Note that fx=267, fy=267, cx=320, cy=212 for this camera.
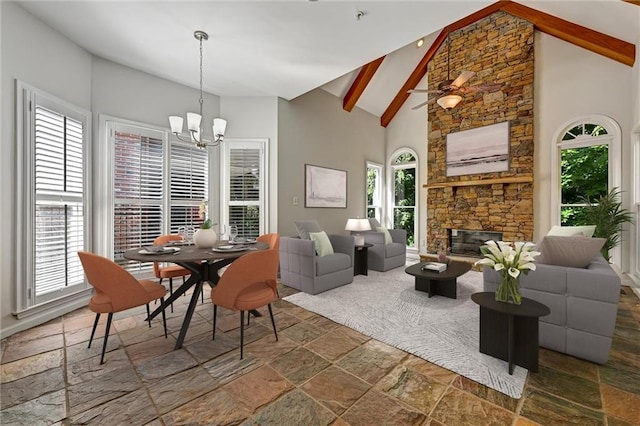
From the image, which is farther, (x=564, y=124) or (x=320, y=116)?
(x=320, y=116)

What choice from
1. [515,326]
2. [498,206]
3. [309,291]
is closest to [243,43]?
[309,291]

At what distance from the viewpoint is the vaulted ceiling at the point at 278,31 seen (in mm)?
2578

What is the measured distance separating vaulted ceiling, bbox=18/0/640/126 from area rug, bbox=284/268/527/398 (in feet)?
9.89

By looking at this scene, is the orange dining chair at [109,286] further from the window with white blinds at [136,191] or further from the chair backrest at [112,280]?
the window with white blinds at [136,191]

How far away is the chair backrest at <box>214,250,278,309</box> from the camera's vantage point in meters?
2.02

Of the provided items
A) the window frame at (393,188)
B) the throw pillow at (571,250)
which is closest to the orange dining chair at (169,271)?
the throw pillow at (571,250)

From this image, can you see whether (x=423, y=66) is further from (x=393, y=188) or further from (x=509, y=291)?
(x=509, y=291)

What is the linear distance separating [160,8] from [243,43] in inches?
33.5

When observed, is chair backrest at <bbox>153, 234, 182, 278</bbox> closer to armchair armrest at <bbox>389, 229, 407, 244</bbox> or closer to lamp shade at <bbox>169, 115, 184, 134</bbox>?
lamp shade at <bbox>169, 115, 184, 134</bbox>

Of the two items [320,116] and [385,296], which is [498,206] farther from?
[320,116]

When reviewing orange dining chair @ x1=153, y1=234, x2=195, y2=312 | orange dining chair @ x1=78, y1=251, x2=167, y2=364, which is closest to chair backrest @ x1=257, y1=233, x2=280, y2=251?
orange dining chair @ x1=153, y1=234, x2=195, y2=312

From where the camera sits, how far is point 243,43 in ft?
10.3

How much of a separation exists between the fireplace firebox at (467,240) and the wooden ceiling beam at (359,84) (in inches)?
140

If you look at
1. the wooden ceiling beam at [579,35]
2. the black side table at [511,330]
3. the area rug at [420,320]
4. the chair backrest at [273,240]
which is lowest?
the area rug at [420,320]
